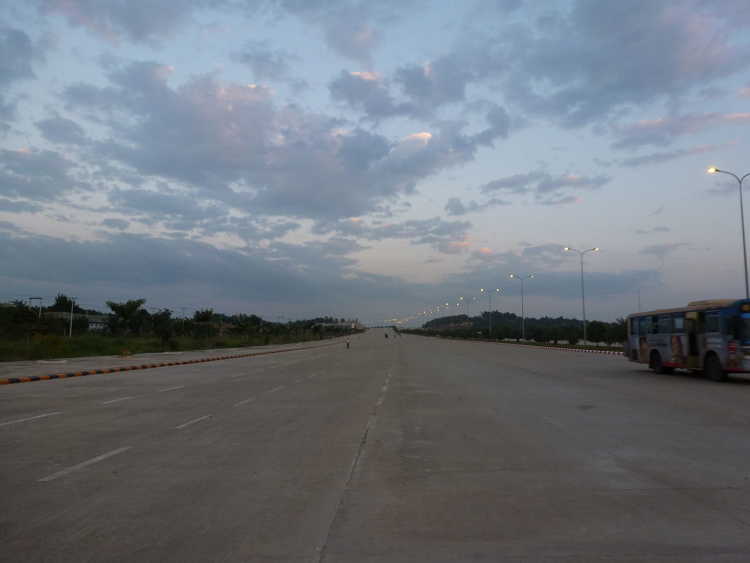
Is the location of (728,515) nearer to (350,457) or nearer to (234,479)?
(350,457)

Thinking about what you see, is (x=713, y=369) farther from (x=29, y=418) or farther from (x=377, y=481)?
(x=29, y=418)

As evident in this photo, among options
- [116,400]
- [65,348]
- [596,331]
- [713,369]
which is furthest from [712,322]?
[596,331]

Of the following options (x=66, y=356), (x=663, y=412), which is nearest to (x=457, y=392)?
(x=663, y=412)

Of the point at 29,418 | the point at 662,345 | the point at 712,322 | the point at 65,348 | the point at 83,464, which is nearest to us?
the point at 83,464

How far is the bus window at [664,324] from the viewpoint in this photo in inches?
1016

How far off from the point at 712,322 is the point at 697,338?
4.52ft

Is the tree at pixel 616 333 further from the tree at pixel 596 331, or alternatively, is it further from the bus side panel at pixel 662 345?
the bus side panel at pixel 662 345

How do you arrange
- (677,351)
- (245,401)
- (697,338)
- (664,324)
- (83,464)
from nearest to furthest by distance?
(83,464) < (245,401) < (697,338) < (677,351) < (664,324)

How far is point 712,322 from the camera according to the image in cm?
2288

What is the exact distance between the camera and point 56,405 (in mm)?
16219

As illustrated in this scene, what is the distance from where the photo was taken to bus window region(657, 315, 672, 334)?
25.8m

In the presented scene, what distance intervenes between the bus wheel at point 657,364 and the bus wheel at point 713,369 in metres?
2.76

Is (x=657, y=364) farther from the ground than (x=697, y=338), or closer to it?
closer to it

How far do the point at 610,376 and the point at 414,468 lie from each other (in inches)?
780
